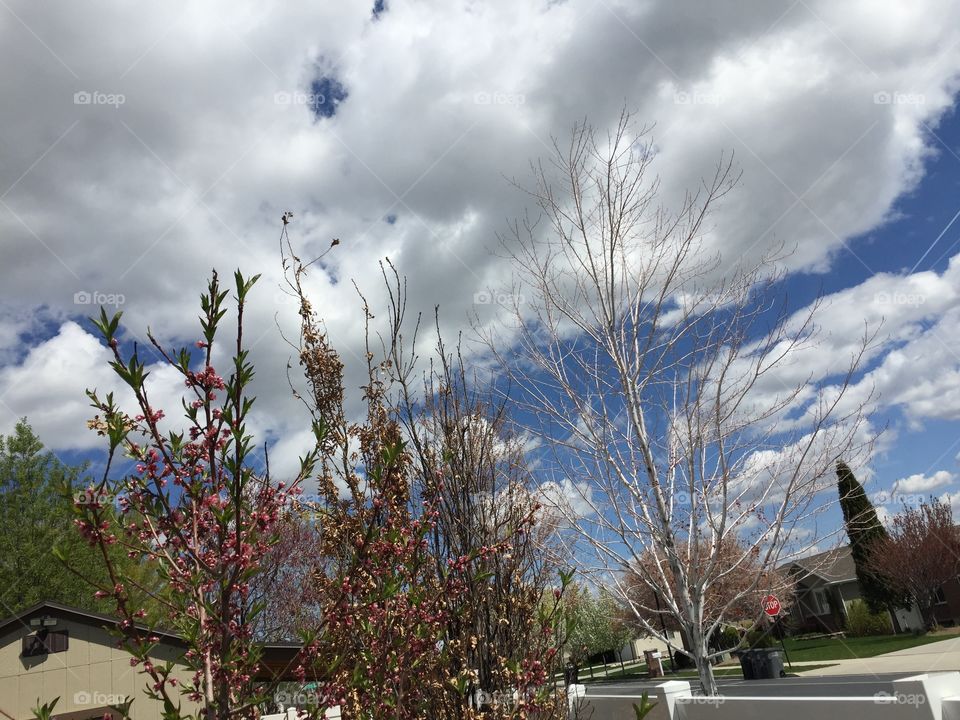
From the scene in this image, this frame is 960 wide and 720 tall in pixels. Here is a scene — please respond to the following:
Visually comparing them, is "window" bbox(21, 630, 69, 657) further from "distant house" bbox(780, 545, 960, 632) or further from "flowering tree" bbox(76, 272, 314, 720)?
"distant house" bbox(780, 545, 960, 632)

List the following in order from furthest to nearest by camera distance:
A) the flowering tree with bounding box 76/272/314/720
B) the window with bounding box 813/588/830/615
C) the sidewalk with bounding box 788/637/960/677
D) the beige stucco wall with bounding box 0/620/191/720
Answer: the window with bounding box 813/588/830/615, the sidewalk with bounding box 788/637/960/677, the beige stucco wall with bounding box 0/620/191/720, the flowering tree with bounding box 76/272/314/720

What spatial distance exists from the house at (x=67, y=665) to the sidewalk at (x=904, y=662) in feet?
45.9

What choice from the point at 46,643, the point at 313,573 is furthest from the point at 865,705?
the point at 46,643

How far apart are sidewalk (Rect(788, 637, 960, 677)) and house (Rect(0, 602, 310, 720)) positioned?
13975mm

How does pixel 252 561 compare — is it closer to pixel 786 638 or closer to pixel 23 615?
pixel 23 615

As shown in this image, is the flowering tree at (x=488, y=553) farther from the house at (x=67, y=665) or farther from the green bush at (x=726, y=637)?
the green bush at (x=726, y=637)

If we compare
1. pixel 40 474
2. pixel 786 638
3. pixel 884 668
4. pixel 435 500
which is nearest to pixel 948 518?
pixel 786 638

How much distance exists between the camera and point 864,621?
30391 mm

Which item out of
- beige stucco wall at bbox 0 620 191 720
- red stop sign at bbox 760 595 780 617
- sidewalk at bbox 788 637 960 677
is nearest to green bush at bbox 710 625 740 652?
sidewalk at bbox 788 637 960 677

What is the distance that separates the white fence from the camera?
5.15 metres

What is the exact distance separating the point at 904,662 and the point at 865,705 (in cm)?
1391

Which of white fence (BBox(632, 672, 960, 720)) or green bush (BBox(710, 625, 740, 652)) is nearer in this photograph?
white fence (BBox(632, 672, 960, 720))

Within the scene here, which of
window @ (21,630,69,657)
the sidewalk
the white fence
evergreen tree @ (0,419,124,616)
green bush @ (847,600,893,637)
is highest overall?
evergreen tree @ (0,419,124,616)

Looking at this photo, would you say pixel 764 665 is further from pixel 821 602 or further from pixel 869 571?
pixel 821 602
